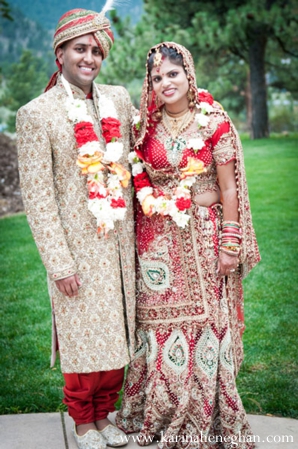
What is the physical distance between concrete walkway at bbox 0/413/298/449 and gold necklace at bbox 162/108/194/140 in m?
1.63

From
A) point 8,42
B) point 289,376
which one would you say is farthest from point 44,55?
point 289,376

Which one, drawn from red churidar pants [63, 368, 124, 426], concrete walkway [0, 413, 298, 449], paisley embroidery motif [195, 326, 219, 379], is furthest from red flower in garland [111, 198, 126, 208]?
concrete walkway [0, 413, 298, 449]

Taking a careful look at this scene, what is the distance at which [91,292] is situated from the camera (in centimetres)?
322

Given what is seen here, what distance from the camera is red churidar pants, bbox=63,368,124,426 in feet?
11.0

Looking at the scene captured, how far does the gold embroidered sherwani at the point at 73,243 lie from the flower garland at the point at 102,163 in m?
0.05

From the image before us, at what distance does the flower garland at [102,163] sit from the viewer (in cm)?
312

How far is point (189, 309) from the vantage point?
131 inches

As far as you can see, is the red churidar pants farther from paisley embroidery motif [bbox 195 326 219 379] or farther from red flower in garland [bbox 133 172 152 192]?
red flower in garland [bbox 133 172 152 192]

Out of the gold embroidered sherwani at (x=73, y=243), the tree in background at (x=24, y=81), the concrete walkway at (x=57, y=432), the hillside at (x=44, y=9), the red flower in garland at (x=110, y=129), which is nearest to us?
the gold embroidered sherwani at (x=73, y=243)

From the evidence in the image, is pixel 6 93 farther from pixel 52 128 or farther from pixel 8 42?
pixel 52 128

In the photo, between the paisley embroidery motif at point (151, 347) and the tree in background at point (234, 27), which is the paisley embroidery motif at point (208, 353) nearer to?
the paisley embroidery motif at point (151, 347)

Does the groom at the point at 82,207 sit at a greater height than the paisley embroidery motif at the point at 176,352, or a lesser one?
greater

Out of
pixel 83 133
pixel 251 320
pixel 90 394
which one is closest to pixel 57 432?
pixel 90 394

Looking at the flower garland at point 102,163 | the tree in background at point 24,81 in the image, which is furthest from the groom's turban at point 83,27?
the tree in background at point 24,81
